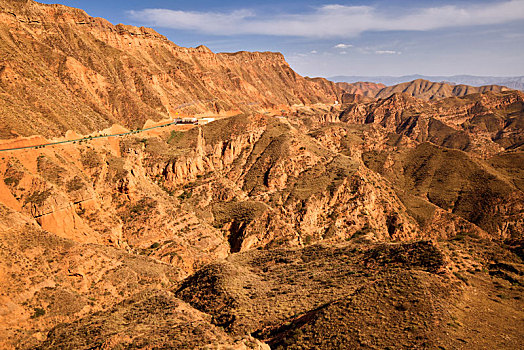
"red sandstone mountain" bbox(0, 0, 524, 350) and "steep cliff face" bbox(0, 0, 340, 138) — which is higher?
"steep cliff face" bbox(0, 0, 340, 138)

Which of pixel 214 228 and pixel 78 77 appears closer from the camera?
pixel 214 228

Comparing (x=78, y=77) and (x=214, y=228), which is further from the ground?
(x=78, y=77)

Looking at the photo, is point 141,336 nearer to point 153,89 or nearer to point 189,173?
point 189,173

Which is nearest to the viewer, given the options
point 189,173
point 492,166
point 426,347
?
point 426,347

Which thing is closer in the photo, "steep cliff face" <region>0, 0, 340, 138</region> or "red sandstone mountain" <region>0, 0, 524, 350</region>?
"red sandstone mountain" <region>0, 0, 524, 350</region>

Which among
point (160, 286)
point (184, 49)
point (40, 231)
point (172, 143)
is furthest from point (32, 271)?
point (184, 49)

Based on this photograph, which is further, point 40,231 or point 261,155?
point 261,155

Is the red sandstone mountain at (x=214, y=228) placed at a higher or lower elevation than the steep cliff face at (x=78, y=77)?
Answer: lower

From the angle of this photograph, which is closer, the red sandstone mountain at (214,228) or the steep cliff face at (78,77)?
the red sandstone mountain at (214,228)
